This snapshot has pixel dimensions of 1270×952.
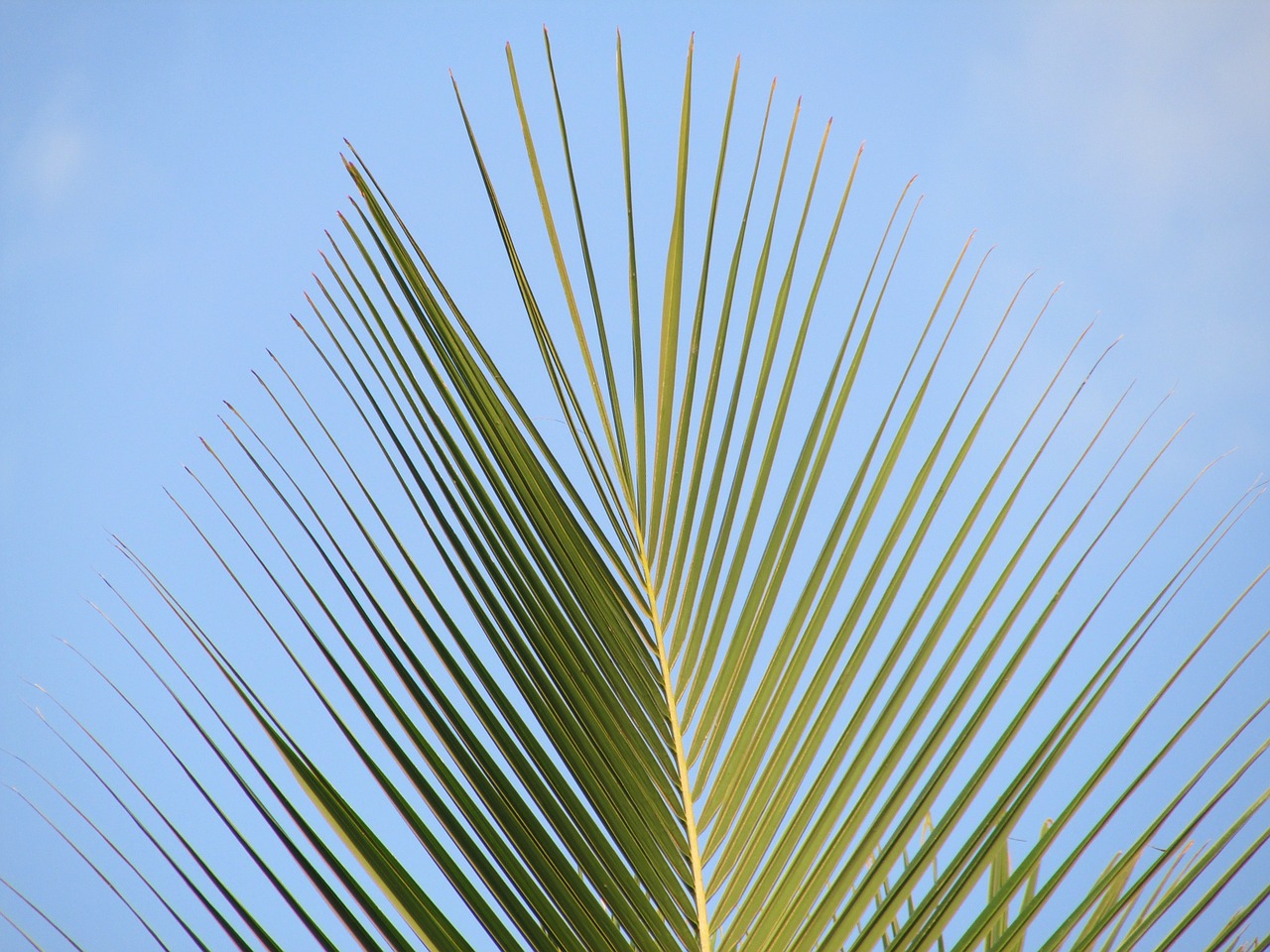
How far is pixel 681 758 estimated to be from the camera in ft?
→ 2.46

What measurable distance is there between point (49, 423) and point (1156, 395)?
19.0 metres

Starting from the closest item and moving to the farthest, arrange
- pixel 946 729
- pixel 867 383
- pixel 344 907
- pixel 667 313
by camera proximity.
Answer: pixel 344 907 < pixel 946 729 < pixel 667 313 < pixel 867 383

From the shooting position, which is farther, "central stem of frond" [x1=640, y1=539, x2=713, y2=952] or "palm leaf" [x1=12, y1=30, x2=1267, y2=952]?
"central stem of frond" [x1=640, y1=539, x2=713, y2=952]

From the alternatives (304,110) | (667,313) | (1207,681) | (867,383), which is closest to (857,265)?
(867,383)

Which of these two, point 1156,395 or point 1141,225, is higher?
point 1141,225

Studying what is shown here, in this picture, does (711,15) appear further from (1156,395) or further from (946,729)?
(946,729)

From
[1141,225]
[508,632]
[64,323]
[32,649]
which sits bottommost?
[508,632]

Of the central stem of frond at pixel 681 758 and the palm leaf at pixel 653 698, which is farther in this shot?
the central stem of frond at pixel 681 758

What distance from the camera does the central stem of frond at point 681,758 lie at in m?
0.66

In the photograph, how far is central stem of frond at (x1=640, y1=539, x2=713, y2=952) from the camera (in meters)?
0.66

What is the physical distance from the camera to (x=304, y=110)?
21031mm

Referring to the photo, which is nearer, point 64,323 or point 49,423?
point 49,423

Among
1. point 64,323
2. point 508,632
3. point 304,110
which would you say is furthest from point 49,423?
point 508,632

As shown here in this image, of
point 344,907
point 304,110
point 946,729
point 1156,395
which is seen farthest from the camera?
point 304,110
